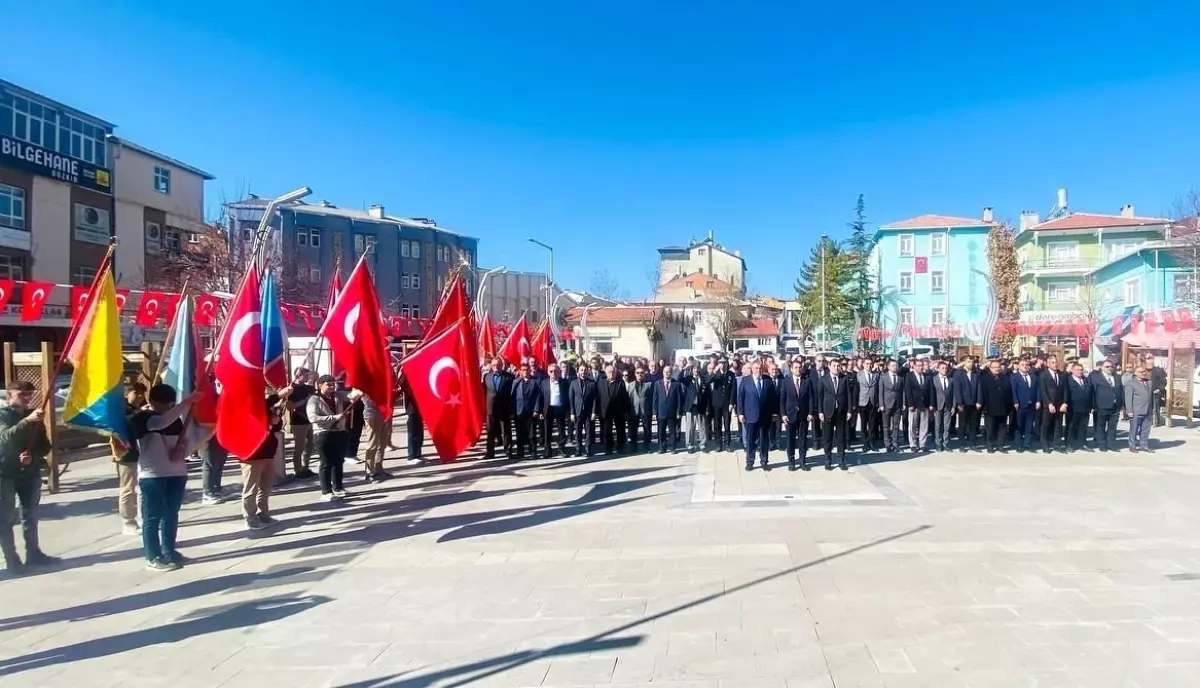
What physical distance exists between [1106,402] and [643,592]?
38.4 feet

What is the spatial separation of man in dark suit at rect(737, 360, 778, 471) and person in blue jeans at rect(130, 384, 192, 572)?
7.93m

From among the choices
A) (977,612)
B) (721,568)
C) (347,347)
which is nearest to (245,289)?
(347,347)

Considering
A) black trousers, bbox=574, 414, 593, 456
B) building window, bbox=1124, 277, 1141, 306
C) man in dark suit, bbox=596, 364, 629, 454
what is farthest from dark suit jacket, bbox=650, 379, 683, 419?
building window, bbox=1124, 277, 1141, 306

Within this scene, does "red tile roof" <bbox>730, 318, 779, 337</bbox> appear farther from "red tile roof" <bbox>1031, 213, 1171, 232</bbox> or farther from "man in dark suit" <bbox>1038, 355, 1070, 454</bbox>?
"man in dark suit" <bbox>1038, 355, 1070, 454</bbox>

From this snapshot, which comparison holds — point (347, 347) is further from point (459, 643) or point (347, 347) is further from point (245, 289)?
point (459, 643)

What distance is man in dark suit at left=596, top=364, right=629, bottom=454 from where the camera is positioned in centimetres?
1402

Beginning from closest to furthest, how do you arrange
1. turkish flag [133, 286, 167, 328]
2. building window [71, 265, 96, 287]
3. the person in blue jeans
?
1. the person in blue jeans
2. turkish flag [133, 286, 167, 328]
3. building window [71, 265, 96, 287]

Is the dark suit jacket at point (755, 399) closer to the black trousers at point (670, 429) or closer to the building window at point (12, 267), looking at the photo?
the black trousers at point (670, 429)

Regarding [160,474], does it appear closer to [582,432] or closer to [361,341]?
[361,341]

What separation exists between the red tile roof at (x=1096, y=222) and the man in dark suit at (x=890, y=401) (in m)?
43.5

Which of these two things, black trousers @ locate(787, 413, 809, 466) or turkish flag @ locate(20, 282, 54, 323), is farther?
turkish flag @ locate(20, 282, 54, 323)

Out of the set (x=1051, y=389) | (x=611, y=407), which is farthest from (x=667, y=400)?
(x=1051, y=389)

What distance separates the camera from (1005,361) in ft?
48.1

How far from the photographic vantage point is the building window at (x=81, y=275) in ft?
121
